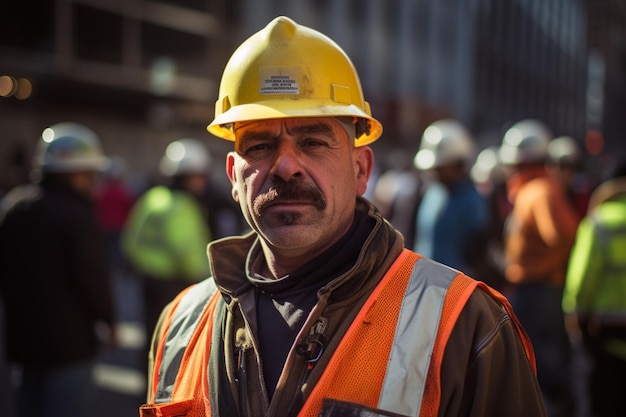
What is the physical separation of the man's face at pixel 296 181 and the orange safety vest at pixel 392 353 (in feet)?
0.76

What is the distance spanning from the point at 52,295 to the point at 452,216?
9.99 ft

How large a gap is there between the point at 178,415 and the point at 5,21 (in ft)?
62.2

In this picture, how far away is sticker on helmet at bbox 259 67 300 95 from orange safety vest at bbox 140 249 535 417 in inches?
21.9

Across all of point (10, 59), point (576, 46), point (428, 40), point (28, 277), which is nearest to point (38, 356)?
point (28, 277)

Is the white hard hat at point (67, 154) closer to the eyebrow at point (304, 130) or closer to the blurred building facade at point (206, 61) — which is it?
the eyebrow at point (304, 130)

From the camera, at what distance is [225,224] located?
7.44 meters

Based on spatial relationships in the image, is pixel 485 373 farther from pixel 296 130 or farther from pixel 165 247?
pixel 165 247

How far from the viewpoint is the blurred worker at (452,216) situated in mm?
5773

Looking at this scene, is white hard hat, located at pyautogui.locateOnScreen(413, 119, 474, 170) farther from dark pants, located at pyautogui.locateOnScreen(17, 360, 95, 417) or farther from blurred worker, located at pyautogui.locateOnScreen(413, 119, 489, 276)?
dark pants, located at pyautogui.locateOnScreen(17, 360, 95, 417)

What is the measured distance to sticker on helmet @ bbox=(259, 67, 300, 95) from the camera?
6.66 feet

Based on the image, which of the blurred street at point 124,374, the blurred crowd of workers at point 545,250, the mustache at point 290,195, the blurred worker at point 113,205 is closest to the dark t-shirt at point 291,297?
the mustache at point 290,195

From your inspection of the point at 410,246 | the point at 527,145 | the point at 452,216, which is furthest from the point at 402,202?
the point at 452,216

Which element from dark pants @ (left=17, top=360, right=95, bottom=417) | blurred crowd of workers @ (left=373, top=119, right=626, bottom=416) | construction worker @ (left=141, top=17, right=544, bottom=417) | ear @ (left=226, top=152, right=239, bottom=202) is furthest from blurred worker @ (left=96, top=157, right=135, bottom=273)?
construction worker @ (left=141, top=17, right=544, bottom=417)

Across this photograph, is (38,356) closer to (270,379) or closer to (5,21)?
(270,379)
